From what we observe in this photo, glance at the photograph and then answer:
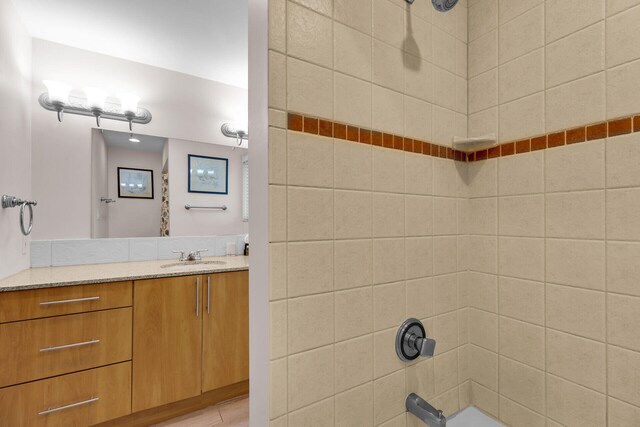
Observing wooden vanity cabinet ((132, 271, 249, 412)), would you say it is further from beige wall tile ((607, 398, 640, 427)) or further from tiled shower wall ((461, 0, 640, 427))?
beige wall tile ((607, 398, 640, 427))

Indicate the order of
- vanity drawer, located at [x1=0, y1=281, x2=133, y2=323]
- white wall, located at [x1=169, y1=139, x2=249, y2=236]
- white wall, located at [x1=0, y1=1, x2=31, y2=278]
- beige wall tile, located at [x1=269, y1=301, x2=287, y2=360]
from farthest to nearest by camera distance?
white wall, located at [x1=169, y1=139, x2=249, y2=236]
white wall, located at [x1=0, y1=1, x2=31, y2=278]
vanity drawer, located at [x1=0, y1=281, x2=133, y2=323]
beige wall tile, located at [x1=269, y1=301, x2=287, y2=360]

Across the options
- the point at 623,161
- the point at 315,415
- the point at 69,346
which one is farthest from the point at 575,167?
the point at 69,346

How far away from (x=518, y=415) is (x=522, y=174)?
926 millimetres

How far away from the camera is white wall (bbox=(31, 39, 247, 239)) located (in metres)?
1.91

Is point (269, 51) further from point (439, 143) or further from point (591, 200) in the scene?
point (591, 200)

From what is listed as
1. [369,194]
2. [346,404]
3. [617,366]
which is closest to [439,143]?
[369,194]

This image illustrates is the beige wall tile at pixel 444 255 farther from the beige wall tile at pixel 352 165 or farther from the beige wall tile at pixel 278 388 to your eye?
the beige wall tile at pixel 278 388

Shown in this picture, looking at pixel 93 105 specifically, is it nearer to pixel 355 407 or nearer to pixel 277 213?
pixel 277 213

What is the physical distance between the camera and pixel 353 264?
35.3 inches

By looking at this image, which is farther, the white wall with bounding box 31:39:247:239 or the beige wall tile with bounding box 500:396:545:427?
the white wall with bounding box 31:39:247:239

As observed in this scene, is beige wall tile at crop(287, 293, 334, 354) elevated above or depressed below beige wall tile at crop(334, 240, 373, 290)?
below

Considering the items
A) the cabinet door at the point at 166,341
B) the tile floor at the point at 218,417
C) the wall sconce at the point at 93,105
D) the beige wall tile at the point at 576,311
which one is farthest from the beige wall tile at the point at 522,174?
the wall sconce at the point at 93,105

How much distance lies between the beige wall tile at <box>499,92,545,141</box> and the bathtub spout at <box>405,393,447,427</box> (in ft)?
3.42

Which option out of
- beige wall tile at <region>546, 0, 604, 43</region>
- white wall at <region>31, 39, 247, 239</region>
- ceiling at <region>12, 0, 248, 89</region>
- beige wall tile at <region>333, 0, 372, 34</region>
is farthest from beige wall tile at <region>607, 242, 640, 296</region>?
white wall at <region>31, 39, 247, 239</region>
